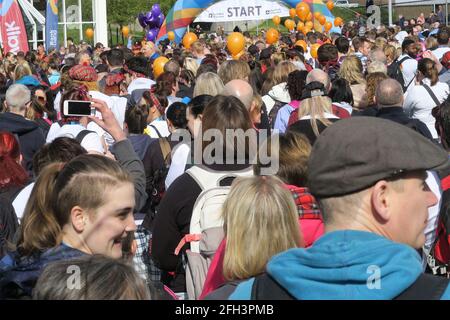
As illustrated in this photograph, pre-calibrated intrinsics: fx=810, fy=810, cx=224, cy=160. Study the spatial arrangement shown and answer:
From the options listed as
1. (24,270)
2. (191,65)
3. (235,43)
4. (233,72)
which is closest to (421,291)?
(24,270)

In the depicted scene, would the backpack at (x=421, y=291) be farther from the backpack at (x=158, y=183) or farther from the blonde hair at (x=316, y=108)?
the blonde hair at (x=316, y=108)

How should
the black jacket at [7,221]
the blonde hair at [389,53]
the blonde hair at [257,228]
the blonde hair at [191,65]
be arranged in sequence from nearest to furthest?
the blonde hair at [257,228]
the black jacket at [7,221]
the blonde hair at [191,65]
the blonde hair at [389,53]

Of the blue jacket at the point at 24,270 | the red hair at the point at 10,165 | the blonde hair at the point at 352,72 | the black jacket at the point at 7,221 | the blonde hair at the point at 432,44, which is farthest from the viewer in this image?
the blonde hair at the point at 432,44

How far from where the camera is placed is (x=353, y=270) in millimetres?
2092

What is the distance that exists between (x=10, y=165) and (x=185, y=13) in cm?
1989

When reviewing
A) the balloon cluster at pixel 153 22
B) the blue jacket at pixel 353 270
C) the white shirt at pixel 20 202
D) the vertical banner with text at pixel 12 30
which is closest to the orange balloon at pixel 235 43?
the vertical banner with text at pixel 12 30

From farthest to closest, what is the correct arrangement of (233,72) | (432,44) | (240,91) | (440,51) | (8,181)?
1. (432,44)
2. (440,51)
3. (233,72)
4. (240,91)
5. (8,181)

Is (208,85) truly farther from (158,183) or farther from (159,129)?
(158,183)

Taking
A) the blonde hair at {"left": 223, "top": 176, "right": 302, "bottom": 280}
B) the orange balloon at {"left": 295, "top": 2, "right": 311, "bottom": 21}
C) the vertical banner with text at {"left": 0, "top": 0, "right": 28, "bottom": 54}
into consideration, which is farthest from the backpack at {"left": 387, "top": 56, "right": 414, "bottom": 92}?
the vertical banner with text at {"left": 0, "top": 0, "right": 28, "bottom": 54}

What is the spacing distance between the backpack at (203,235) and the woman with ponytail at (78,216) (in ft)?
2.70

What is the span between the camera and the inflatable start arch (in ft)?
78.5

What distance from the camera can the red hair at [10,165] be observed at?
4.98 m

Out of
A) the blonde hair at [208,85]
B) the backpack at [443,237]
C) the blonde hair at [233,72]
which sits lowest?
the backpack at [443,237]
